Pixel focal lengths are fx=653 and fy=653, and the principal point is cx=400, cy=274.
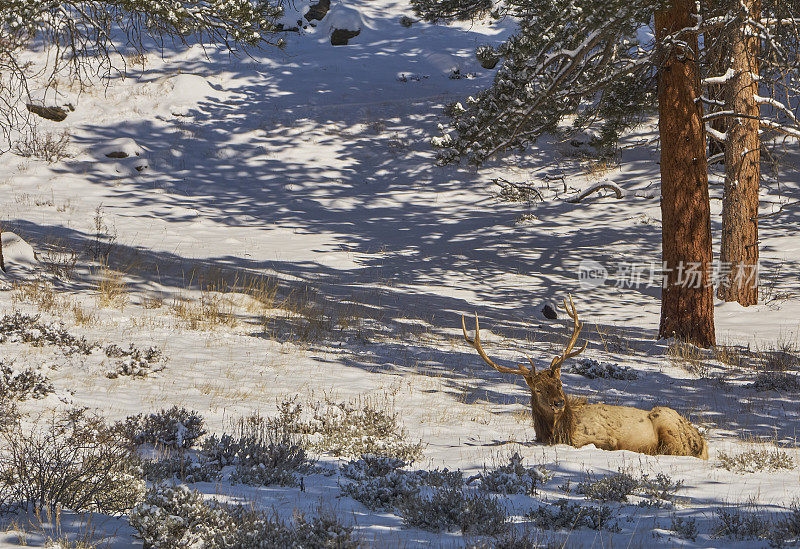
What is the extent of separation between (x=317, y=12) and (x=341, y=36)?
2.13 m

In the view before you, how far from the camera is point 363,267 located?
14.2 metres

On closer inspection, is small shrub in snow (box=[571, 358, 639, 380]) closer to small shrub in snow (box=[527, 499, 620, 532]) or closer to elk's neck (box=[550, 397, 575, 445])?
elk's neck (box=[550, 397, 575, 445])

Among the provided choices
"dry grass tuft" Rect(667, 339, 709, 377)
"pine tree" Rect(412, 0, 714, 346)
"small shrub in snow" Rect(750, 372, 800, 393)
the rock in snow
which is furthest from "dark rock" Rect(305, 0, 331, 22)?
"small shrub in snow" Rect(750, 372, 800, 393)

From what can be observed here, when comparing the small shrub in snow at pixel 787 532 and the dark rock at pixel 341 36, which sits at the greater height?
the dark rock at pixel 341 36

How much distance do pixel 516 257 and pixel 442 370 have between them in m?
8.19

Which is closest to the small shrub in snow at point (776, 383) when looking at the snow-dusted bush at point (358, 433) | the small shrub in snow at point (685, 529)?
the snow-dusted bush at point (358, 433)

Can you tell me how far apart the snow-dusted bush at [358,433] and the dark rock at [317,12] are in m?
28.0

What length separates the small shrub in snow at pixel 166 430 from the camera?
13.9 ft

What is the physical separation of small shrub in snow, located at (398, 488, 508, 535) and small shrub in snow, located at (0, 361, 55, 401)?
329cm

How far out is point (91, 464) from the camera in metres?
3.29

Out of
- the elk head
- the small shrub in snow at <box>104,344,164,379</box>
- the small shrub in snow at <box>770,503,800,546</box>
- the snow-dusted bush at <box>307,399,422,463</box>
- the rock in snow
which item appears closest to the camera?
the small shrub in snow at <box>770,503,800,546</box>

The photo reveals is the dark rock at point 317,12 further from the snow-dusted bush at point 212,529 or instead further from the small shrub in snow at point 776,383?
the snow-dusted bush at point 212,529

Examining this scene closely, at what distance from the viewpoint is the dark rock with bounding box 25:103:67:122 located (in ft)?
69.6

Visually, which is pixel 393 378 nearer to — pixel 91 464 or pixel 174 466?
pixel 174 466
